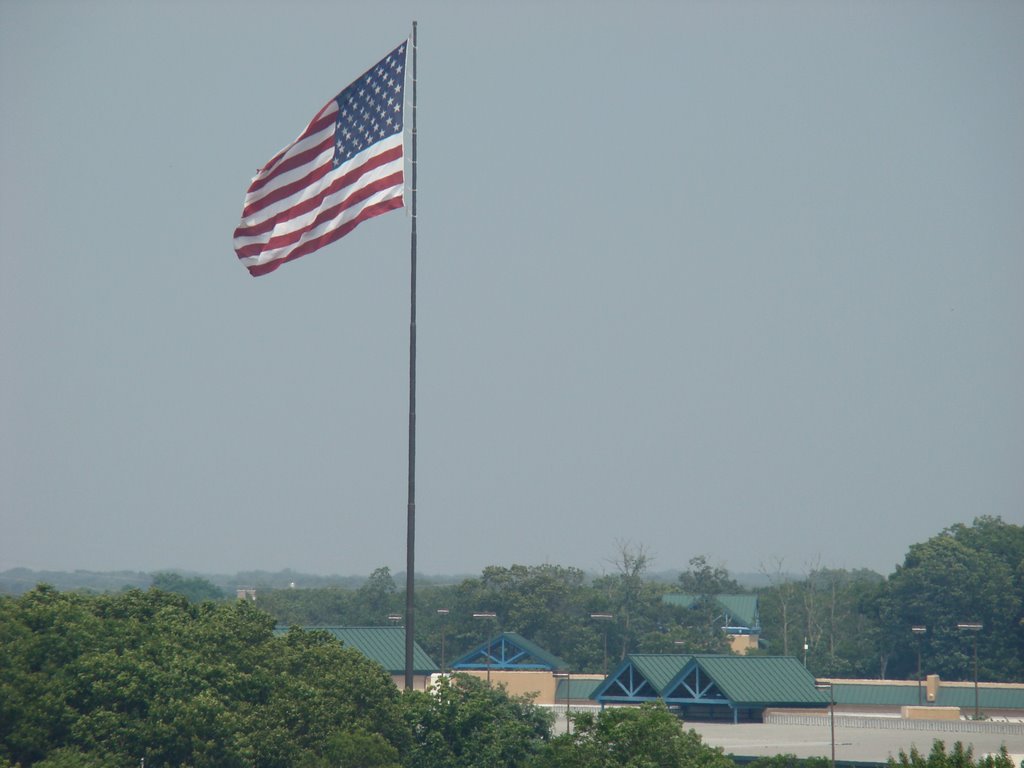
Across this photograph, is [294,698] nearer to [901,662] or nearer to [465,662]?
[465,662]

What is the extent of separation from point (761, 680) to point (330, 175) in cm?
6062

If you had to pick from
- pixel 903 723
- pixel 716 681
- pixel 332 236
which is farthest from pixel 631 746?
pixel 903 723

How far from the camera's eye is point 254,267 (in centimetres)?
3553

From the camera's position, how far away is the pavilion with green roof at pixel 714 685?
279 feet

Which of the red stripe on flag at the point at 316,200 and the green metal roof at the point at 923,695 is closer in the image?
the red stripe on flag at the point at 316,200

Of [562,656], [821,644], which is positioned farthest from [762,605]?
[562,656]

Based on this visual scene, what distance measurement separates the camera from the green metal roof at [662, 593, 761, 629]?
146m

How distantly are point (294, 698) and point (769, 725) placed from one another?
167ft

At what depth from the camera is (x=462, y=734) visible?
4034cm

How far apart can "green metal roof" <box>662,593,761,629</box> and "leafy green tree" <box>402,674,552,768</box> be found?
108 metres

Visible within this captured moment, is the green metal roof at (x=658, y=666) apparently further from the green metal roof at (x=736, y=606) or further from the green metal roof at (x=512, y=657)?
the green metal roof at (x=736, y=606)

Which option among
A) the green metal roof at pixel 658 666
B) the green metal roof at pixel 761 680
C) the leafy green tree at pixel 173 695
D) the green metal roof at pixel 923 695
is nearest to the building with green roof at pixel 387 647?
the green metal roof at pixel 658 666

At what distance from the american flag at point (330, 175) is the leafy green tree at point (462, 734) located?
13973 millimetres

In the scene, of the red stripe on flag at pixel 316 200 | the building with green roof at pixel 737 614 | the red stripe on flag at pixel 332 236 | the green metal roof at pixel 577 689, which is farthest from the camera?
the building with green roof at pixel 737 614
